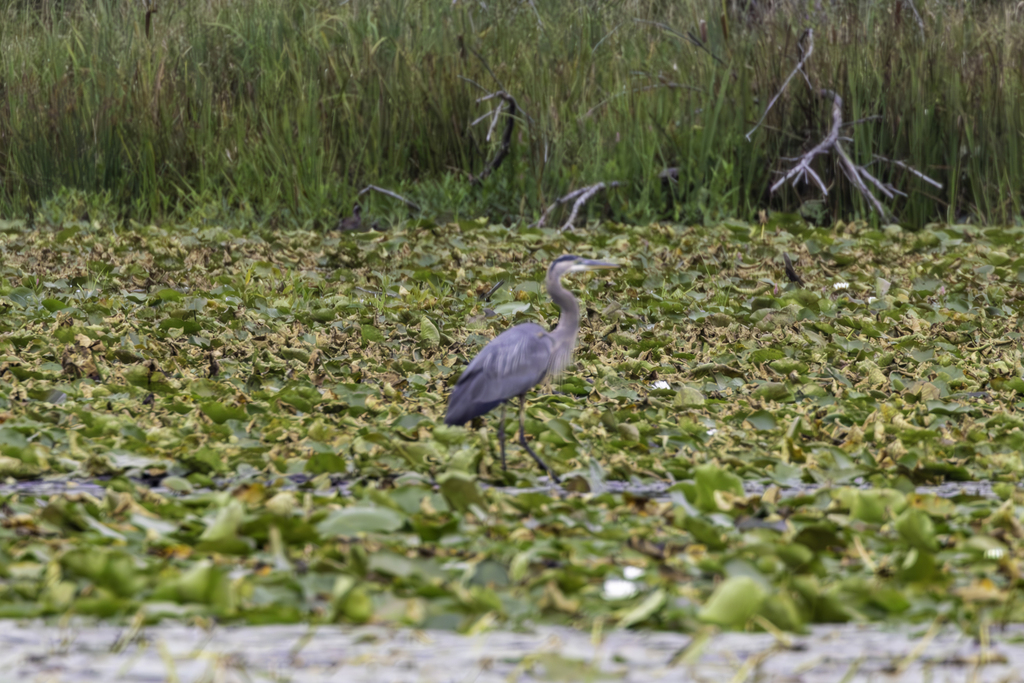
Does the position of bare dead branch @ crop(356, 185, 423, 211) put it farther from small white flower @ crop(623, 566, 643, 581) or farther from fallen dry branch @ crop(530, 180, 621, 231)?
small white flower @ crop(623, 566, 643, 581)

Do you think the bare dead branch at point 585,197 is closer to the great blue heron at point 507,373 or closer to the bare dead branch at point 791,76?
the bare dead branch at point 791,76

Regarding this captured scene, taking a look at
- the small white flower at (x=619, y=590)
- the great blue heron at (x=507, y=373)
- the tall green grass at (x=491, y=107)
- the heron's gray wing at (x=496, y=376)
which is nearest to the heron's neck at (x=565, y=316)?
the great blue heron at (x=507, y=373)

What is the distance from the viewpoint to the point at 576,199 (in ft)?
31.7

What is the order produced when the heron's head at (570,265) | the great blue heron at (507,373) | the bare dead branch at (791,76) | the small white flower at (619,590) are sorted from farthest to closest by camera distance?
the bare dead branch at (791,76)
the heron's head at (570,265)
the great blue heron at (507,373)
the small white flower at (619,590)

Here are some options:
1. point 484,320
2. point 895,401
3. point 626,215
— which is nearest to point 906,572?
point 895,401

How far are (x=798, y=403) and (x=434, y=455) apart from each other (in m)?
1.55

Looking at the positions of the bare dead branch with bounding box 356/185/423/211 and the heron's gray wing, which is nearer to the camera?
the heron's gray wing

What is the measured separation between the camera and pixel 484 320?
258 inches

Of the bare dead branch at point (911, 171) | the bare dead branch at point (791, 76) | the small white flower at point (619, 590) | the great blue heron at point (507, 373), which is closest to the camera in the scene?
the small white flower at point (619, 590)

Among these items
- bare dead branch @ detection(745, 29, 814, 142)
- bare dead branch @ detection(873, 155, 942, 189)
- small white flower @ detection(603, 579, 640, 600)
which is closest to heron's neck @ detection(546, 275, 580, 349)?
small white flower @ detection(603, 579, 640, 600)

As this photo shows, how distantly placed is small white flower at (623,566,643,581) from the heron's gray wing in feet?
4.59

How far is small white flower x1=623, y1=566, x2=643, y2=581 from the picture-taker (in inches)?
120

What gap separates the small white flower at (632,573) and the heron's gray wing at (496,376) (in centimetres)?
140

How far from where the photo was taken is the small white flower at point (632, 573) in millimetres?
3051
